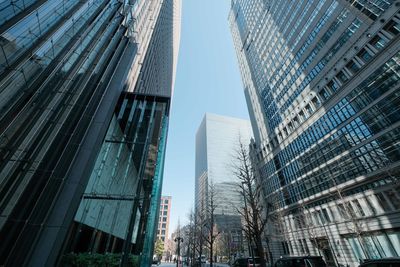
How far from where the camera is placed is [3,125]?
6.38 meters

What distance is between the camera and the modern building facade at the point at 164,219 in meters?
95.8

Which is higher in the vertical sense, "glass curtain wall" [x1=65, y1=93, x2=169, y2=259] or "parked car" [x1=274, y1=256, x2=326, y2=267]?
"glass curtain wall" [x1=65, y1=93, x2=169, y2=259]

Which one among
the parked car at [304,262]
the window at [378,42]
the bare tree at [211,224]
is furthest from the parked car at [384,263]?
the window at [378,42]

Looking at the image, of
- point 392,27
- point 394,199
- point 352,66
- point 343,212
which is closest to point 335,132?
point 352,66

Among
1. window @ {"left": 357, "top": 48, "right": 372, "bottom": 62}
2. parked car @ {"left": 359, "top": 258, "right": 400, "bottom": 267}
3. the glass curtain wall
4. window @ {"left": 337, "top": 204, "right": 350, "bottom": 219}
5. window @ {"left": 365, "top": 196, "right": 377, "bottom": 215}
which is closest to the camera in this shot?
parked car @ {"left": 359, "top": 258, "right": 400, "bottom": 267}

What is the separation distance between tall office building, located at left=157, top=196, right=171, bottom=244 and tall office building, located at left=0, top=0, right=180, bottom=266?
318ft

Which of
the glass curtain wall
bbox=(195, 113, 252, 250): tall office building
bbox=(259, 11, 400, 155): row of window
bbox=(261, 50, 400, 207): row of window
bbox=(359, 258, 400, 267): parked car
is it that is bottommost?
bbox=(359, 258, 400, 267): parked car

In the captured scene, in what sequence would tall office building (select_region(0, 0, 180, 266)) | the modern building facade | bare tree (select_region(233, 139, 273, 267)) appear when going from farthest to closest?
the modern building facade → bare tree (select_region(233, 139, 273, 267)) → tall office building (select_region(0, 0, 180, 266))

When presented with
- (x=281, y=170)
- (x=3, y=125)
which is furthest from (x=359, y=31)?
(x=3, y=125)

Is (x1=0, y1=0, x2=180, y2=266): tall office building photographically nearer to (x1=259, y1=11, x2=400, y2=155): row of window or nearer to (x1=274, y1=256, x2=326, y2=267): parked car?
(x1=274, y1=256, x2=326, y2=267): parked car

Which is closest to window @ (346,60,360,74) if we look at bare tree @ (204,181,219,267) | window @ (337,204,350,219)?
window @ (337,204,350,219)

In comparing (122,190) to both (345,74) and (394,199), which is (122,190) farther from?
(345,74)

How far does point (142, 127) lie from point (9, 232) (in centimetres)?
856

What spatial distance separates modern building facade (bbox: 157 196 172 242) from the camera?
95838 mm
